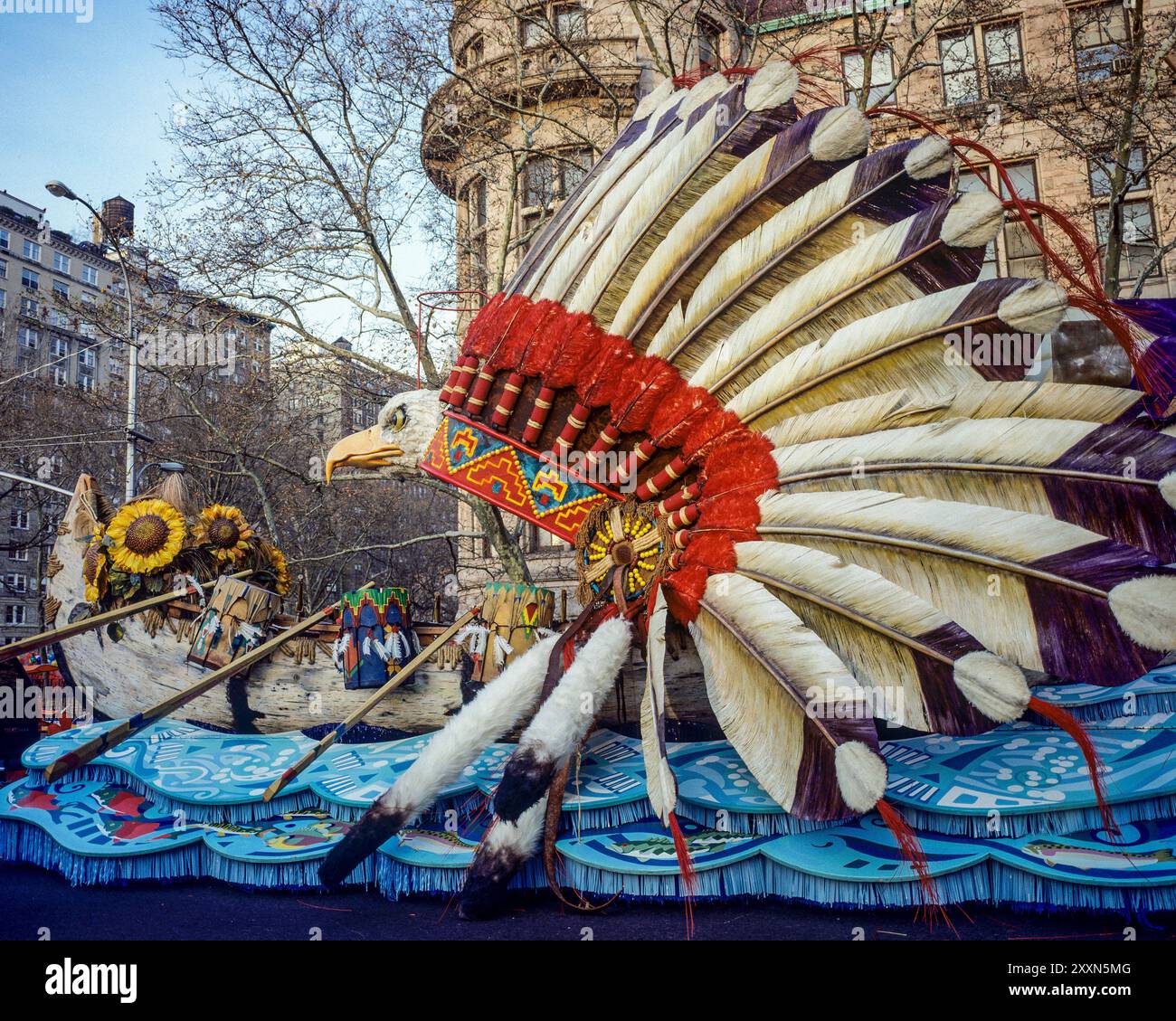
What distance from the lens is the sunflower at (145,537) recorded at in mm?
6754

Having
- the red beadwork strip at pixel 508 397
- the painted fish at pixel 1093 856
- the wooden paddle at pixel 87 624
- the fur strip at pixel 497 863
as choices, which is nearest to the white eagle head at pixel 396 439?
the red beadwork strip at pixel 508 397

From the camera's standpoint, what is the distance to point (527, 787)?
12.4 feet

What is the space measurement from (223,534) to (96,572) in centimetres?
102

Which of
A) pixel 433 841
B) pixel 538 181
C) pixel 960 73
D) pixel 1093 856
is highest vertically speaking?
pixel 960 73

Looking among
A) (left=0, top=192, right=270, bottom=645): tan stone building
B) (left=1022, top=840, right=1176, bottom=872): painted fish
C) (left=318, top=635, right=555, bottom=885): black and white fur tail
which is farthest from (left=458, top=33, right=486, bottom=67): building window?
(left=1022, top=840, right=1176, bottom=872): painted fish

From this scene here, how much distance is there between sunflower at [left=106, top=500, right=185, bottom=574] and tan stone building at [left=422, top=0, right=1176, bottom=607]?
558cm

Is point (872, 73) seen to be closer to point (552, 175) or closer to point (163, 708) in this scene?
point (552, 175)

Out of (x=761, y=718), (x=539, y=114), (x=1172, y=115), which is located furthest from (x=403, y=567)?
(x=761, y=718)

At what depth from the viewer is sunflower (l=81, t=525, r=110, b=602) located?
669cm

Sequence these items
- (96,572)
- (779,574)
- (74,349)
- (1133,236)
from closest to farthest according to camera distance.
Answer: (779,574) → (96,572) → (1133,236) → (74,349)

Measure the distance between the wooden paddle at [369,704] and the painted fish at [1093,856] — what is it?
3334 millimetres

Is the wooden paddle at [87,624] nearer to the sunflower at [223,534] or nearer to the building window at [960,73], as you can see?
the sunflower at [223,534]

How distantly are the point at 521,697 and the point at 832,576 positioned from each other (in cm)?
177

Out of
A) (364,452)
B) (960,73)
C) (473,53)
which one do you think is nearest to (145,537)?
(364,452)
